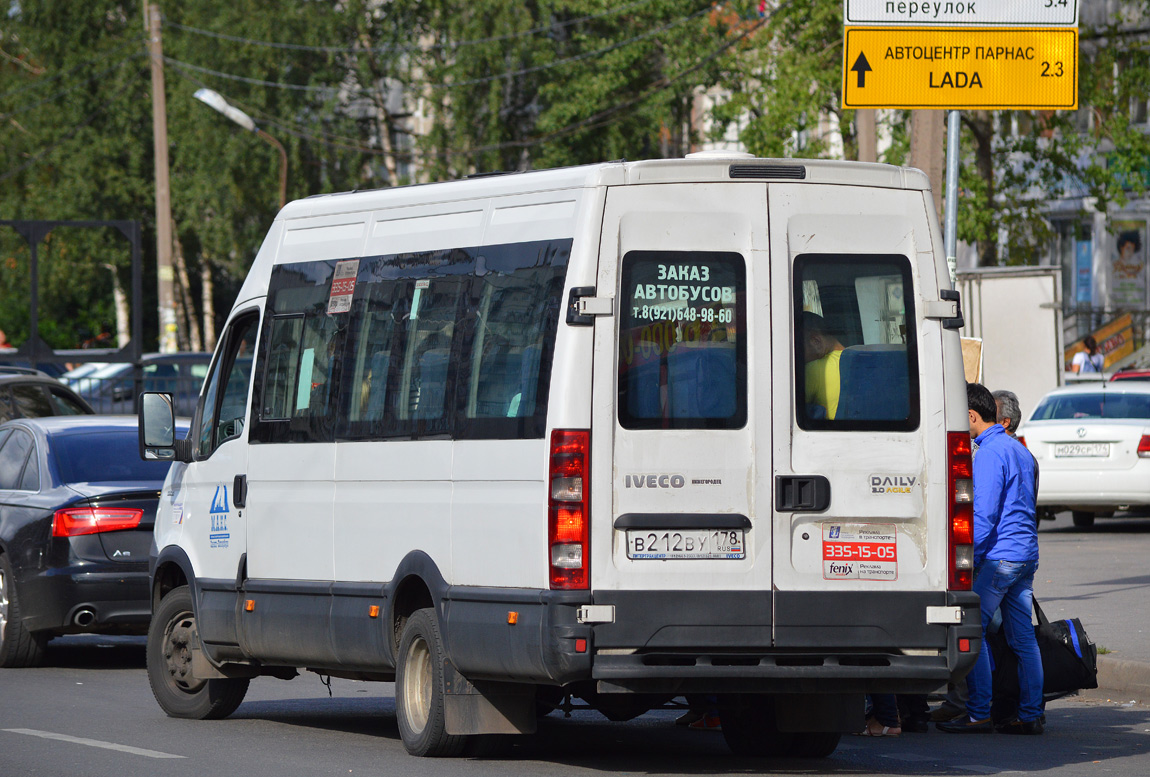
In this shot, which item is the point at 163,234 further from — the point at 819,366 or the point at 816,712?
the point at 819,366

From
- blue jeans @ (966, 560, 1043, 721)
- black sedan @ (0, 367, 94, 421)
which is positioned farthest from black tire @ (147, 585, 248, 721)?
black sedan @ (0, 367, 94, 421)

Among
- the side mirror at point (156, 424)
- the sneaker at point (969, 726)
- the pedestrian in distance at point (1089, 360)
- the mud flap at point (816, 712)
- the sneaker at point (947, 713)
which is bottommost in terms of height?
the sneaker at point (969, 726)

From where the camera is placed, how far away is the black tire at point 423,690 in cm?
836

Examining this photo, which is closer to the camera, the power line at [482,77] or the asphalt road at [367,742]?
the asphalt road at [367,742]

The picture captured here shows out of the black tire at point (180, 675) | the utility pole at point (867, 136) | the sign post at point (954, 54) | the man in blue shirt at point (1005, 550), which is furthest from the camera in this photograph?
the utility pole at point (867, 136)

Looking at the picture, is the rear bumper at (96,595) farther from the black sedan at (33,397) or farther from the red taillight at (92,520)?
the black sedan at (33,397)

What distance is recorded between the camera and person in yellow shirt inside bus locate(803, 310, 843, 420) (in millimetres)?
7898

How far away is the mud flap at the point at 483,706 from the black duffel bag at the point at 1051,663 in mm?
2847

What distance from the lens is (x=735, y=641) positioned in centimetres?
768

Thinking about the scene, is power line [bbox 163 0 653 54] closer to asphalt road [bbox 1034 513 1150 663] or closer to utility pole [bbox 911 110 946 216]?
asphalt road [bbox 1034 513 1150 663]

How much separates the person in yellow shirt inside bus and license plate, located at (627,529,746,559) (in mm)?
619

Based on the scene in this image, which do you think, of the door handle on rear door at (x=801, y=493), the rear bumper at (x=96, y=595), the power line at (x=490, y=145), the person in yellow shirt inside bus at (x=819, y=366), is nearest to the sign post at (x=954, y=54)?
the rear bumper at (x=96, y=595)

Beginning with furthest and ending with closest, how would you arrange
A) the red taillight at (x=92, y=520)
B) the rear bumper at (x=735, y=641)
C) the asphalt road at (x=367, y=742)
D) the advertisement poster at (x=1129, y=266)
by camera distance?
1. the advertisement poster at (x=1129, y=266)
2. the red taillight at (x=92, y=520)
3. the asphalt road at (x=367, y=742)
4. the rear bumper at (x=735, y=641)

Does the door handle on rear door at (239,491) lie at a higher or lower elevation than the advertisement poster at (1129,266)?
lower
